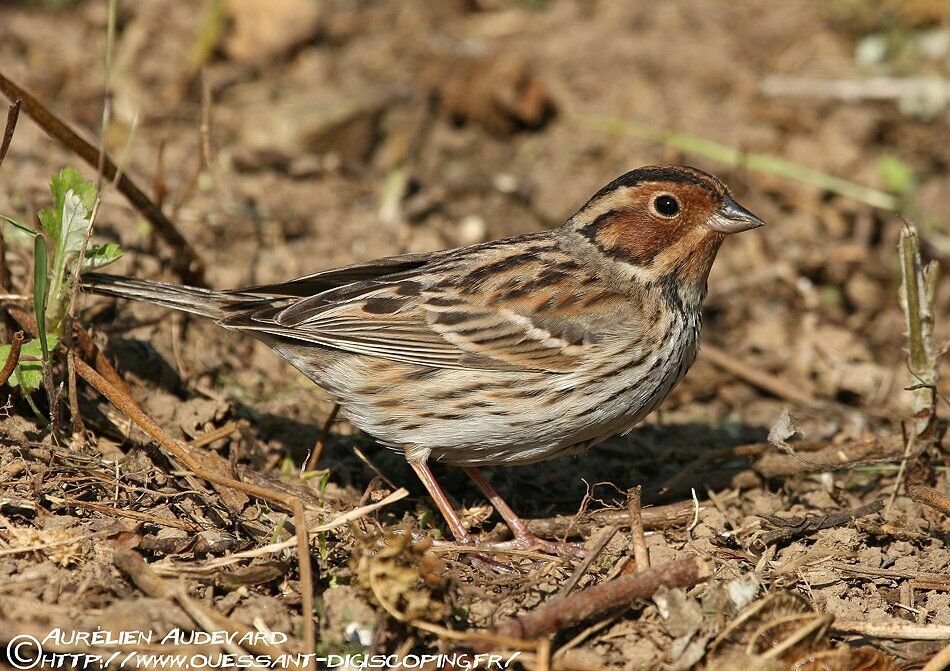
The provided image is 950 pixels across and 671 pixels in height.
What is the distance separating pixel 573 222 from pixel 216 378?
2.01 meters

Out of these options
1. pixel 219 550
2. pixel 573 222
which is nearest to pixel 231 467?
→ pixel 219 550

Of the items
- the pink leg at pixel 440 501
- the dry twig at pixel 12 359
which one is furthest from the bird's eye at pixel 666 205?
the dry twig at pixel 12 359

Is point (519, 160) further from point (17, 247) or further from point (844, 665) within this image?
point (844, 665)

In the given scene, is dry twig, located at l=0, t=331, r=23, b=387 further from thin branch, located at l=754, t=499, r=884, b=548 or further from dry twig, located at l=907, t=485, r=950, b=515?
dry twig, located at l=907, t=485, r=950, b=515

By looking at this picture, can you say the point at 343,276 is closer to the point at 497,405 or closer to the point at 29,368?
the point at 497,405

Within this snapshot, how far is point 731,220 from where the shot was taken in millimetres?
4910

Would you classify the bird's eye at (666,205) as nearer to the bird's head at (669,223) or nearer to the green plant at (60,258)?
the bird's head at (669,223)

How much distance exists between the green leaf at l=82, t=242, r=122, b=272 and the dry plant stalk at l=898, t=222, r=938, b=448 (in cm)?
347

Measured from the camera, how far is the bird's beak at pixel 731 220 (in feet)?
16.0

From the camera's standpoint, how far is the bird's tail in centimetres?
475

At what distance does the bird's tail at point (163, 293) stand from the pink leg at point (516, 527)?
145 cm

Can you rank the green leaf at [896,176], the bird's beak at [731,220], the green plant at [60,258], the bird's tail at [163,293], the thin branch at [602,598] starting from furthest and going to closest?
the green leaf at [896,176] → the bird's beak at [731,220] → the bird's tail at [163,293] → the green plant at [60,258] → the thin branch at [602,598]

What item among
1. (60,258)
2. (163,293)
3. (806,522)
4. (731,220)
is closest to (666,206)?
(731,220)

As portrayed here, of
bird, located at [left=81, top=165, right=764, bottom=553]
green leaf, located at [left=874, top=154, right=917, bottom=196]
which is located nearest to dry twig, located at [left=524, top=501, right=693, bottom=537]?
bird, located at [left=81, top=165, right=764, bottom=553]
